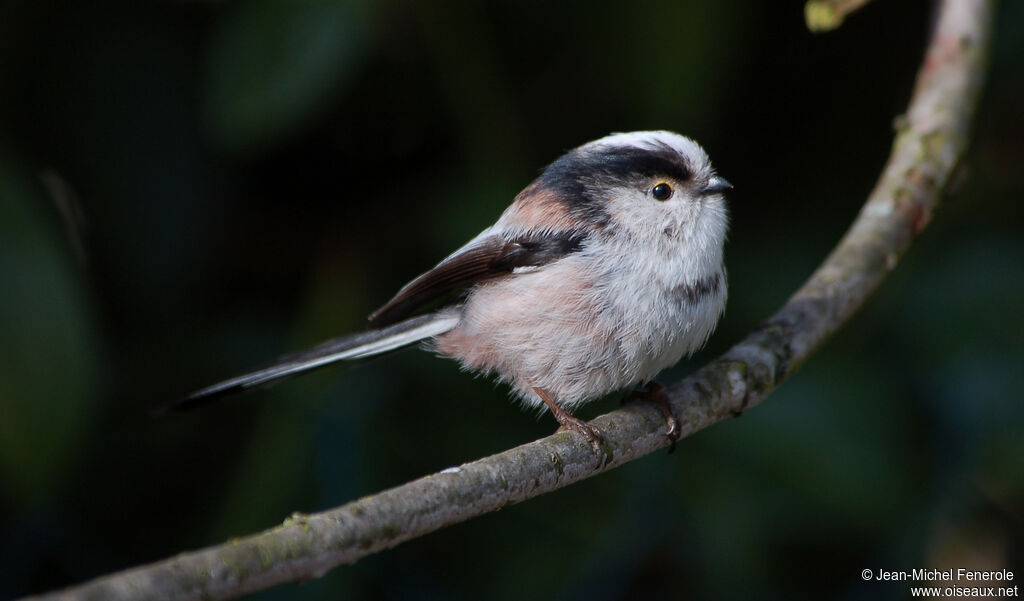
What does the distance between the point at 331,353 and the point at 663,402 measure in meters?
0.71

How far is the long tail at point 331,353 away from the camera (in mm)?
1863

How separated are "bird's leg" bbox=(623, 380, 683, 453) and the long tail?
466mm

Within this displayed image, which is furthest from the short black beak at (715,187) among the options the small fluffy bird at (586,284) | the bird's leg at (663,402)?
the bird's leg at (663,402)

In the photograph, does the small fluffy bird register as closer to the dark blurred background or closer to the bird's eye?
the bird's eye

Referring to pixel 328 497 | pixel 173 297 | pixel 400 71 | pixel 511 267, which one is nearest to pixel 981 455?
pixel 511 267

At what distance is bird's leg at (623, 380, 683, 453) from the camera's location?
1.75 metres

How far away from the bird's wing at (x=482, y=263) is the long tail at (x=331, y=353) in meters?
0.06

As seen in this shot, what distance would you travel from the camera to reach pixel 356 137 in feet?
7.95

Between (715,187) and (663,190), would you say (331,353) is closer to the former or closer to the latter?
(663,190)

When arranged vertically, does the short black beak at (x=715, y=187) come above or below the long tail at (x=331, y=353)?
above

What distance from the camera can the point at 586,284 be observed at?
1.87 metres

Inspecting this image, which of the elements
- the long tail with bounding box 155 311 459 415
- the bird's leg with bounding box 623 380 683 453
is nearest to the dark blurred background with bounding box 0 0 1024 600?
the long tail with bounding box 155 311 459 415

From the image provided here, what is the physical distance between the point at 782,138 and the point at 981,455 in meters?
0.99

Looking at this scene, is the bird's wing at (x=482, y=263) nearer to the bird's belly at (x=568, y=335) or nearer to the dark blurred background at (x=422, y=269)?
the bird's belly at (x=568, y=335)
